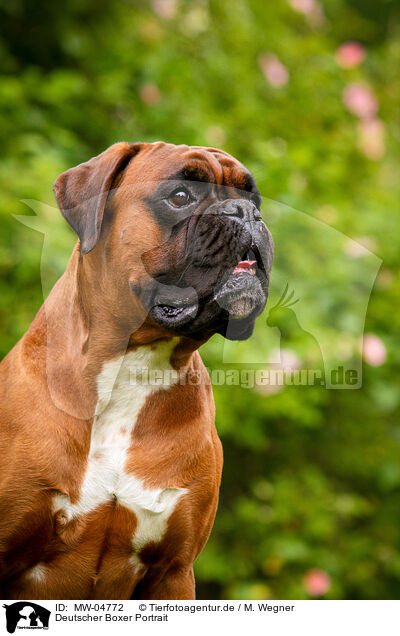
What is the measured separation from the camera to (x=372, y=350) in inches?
134

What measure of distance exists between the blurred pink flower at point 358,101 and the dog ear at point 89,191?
2.84 metres

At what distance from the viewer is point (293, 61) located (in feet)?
13.6

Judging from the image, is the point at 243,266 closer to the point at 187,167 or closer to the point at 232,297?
the point at 232,297

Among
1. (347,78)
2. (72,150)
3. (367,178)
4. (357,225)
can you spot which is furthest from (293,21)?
(72,150)

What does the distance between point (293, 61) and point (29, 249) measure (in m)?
2.28

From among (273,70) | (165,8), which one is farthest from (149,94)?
(165,8)

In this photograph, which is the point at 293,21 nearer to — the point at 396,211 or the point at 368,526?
the point at 396,211

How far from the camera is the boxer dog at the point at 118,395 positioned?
1.58 metres

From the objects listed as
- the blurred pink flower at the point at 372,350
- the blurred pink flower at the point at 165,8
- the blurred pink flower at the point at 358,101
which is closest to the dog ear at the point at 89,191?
the blurred pink flower at the point at 372,350

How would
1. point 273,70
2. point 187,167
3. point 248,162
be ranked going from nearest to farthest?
point 187,167 → point 248,162 → point 273,70

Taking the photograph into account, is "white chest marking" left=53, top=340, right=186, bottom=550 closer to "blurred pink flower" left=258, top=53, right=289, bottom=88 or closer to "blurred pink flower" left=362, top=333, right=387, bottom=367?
"blurred pink flower" left=362, top=333, right=387, bottom=367

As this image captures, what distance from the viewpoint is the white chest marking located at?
163 cm
